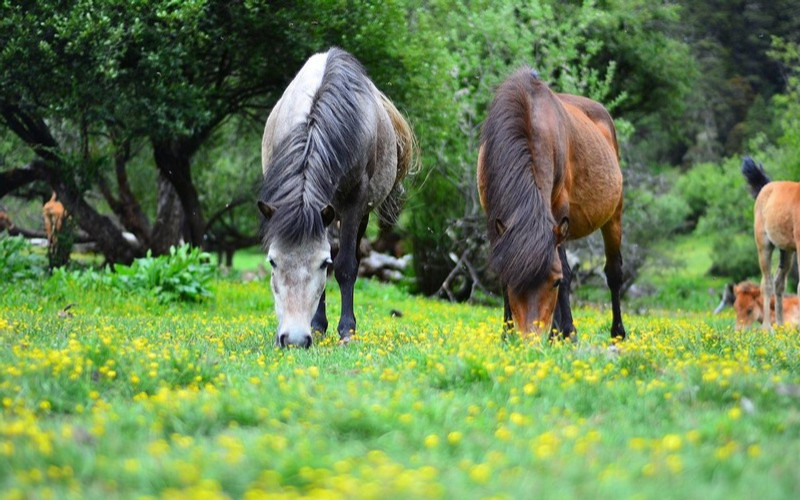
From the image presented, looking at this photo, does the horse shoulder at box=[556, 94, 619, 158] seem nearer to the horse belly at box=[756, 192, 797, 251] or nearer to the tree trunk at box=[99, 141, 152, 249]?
the horse belly at box=[756, 192, 797, 251]

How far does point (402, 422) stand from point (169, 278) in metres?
8.79

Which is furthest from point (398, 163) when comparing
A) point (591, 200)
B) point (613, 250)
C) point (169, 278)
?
point (169, 278)

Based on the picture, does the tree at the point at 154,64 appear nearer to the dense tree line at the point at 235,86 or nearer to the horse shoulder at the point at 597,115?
the dense tree line at the point at 235,86

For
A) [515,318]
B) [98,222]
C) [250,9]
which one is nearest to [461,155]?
[250,9]

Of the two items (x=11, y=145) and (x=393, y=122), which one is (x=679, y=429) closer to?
(x=393, y=122)

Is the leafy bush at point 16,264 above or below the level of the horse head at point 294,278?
below

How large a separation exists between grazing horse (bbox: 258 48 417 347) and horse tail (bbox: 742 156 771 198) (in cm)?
683

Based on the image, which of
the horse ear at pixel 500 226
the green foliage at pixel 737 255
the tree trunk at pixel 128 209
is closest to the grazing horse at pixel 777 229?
the horse ear at pixel 500 226

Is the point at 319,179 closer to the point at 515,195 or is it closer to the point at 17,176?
the point at 515,195

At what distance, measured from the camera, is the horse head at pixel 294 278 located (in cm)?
626

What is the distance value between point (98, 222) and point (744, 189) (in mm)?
18698

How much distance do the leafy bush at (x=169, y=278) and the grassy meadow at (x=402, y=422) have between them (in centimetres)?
546

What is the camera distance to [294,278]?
6336 mm

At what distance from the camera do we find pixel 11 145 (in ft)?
60.4
